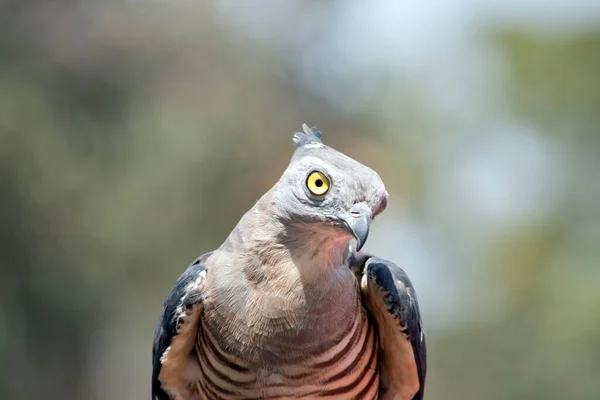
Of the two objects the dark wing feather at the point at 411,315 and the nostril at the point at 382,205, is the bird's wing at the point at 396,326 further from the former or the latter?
the nostril at the point at 382,205

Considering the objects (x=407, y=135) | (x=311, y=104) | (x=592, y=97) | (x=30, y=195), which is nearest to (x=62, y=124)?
(x=30, y=195)

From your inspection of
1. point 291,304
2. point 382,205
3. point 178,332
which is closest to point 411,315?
point 291,304

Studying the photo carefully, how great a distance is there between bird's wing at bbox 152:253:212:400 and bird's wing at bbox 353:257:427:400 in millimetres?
830

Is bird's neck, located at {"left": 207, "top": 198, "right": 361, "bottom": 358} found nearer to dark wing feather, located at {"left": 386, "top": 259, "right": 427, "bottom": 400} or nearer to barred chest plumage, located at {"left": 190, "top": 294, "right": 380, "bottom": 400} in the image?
barred chest plumage, located at {"left": 190, "top": 294, "right": 380, "bottom": 400}

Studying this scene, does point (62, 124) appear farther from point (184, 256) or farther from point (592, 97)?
point (592, 97)

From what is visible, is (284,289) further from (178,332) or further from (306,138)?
(306,138)

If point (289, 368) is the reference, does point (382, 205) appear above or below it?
above

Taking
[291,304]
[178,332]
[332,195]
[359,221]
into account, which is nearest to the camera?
[359,221]

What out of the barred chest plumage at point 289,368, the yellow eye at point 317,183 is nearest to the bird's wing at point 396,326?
the barred chest plumage at point 289,368

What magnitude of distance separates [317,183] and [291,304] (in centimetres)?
61

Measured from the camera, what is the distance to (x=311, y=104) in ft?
37.5

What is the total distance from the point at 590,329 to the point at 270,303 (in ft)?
36.8

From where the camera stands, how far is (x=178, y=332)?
368 centimetres

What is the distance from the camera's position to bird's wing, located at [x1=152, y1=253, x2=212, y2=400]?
3.62 metres
